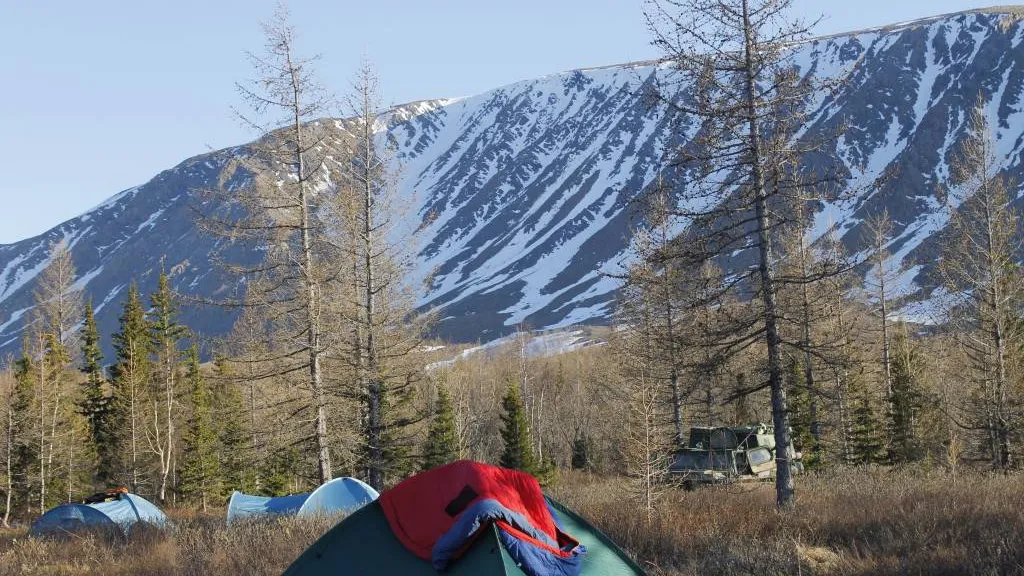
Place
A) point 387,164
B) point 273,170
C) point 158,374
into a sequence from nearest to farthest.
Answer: point 273,170, point 387,164, point 158,374

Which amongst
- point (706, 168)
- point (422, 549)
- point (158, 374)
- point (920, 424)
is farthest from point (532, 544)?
point (158, 374)

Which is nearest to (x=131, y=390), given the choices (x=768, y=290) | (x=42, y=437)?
(x=42, y=437)

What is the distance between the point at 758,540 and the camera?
27.4ft

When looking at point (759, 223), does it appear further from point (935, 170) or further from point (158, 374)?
point (935, 170)

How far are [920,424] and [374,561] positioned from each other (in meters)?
25.9

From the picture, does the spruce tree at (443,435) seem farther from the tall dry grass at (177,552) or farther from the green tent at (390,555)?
the green tent at (390,555)

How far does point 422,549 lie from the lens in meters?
5.84

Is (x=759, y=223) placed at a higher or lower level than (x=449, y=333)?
higher

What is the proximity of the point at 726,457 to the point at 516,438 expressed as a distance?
1880cm

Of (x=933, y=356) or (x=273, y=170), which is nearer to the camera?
(x=273, y=170)

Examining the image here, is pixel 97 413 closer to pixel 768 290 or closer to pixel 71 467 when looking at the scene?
pixel 71 467

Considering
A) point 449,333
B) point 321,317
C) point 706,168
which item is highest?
point 706,168

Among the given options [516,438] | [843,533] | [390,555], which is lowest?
[516,438]

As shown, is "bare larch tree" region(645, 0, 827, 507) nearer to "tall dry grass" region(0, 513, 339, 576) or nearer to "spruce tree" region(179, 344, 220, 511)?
"tall dry grass" region(0, 513, 339, 576)
